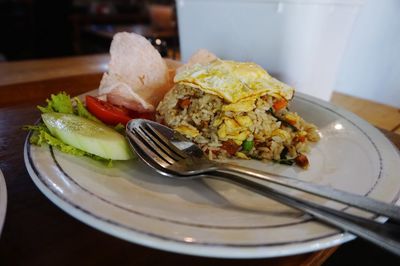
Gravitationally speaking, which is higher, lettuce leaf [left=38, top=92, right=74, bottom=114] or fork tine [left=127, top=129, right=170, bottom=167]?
lettuce leaf [left=38, top=92, right=74, bottom=114]

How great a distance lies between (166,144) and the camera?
846 millimetres

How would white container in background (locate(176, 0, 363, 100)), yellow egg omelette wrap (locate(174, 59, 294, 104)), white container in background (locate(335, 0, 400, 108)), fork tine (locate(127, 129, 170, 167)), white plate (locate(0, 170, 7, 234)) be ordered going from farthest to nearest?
white container in background (locate(335, 0, 400, 108)) → white container in background (locate(176, 0, 363, 100)) → yellow egg omelette wrap (locate(174, 59, 294, 104)) → fork tine (locate(127, 129, 170, 167)) → white plate (locate(0, 170, 7, 234))

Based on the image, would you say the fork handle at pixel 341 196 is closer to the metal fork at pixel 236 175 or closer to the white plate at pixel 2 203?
the metal fork at pixel 236 175

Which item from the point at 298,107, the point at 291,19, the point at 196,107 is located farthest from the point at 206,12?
the point at 196,107

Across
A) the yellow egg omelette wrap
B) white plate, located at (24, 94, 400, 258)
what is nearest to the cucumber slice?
white plate, located at (24, 94, 400, 258)

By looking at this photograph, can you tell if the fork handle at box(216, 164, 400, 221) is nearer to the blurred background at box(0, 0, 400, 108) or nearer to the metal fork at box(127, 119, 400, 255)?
the metal fork at box(127, 119, 400, 255)

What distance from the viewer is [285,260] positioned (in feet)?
2.04

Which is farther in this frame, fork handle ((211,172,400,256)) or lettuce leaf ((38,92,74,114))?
lettuce leaf ((38,92,74,114))

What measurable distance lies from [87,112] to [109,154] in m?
0.27

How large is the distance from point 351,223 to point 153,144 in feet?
1.59

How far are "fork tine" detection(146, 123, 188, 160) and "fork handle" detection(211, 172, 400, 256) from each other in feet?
0.78

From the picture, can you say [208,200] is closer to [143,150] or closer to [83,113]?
[143,150]

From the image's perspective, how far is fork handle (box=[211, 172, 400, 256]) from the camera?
0.52 metres

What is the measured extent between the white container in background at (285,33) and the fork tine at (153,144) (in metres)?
0.99
